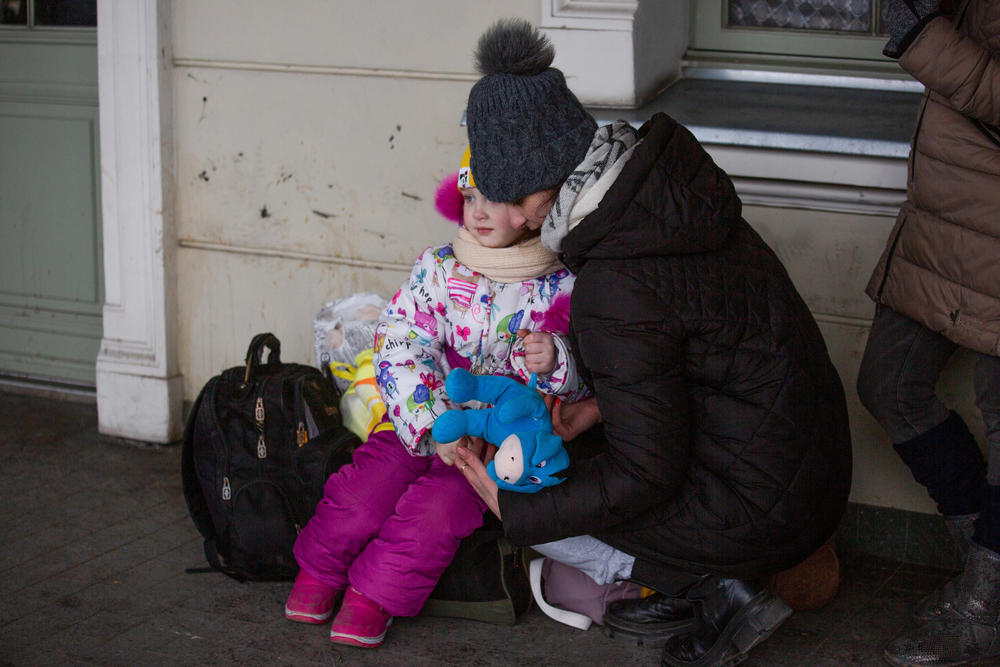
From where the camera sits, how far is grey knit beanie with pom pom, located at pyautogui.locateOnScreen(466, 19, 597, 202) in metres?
2.58

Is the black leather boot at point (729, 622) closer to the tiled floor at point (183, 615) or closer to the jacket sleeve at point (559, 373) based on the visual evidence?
the tiled floor at point (183, 615)

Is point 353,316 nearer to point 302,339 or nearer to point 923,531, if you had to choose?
point 302,339

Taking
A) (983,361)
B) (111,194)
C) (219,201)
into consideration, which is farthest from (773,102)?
(111,194)

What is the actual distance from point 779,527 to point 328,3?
7.66ft

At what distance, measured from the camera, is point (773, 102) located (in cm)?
360

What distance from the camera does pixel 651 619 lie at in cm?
300

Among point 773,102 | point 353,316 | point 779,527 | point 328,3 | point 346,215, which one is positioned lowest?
point 779,527

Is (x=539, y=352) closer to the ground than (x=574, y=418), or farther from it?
farther from it

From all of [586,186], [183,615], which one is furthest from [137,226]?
[586,186]

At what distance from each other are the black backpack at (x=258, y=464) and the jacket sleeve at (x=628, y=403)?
0.95 metres

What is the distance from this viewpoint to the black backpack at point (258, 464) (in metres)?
3.27

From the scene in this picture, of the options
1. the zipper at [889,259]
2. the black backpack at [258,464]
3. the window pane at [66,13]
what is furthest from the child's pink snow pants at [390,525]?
the window pane at [66,13]

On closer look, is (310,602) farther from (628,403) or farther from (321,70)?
(321,70)

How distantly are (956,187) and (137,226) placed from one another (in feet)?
9.23
